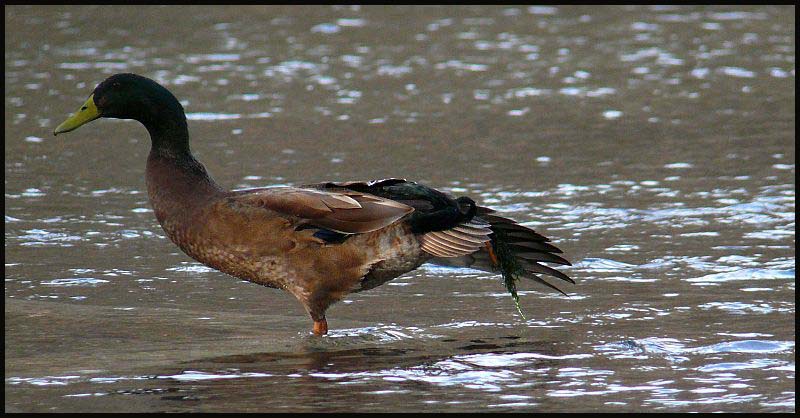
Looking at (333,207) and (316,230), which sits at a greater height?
(333,207)

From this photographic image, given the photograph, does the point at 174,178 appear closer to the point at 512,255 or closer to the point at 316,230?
the point at 316,230

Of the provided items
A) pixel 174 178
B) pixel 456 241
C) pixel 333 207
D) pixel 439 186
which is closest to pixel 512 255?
pixel 456 241

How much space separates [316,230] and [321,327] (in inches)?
21.8

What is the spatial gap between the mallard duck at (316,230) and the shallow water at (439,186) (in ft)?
1.13

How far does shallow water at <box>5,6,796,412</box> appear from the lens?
653 centimetres

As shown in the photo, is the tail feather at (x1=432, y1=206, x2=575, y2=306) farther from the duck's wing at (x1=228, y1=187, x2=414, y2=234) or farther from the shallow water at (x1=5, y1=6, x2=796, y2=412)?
the duck's wing at (x1=228, y1=187, x2=414, y2=234)

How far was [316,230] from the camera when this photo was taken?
290 inches

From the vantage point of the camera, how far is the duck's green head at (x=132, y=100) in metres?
7.86

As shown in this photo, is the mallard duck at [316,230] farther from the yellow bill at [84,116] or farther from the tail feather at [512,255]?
the yellow bill at [84,116]

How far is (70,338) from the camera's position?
7281 millimetres

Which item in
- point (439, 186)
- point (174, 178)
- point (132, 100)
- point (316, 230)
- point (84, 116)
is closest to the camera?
point (316, 230)

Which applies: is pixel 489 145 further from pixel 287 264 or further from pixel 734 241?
pixel 287 264

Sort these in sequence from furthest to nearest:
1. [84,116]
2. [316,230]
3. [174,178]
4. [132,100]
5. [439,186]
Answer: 1. [439,186]
2. [84,116]
3. [132,100]
4. [174,178]
5. [316,230]

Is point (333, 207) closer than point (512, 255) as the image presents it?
Yes
